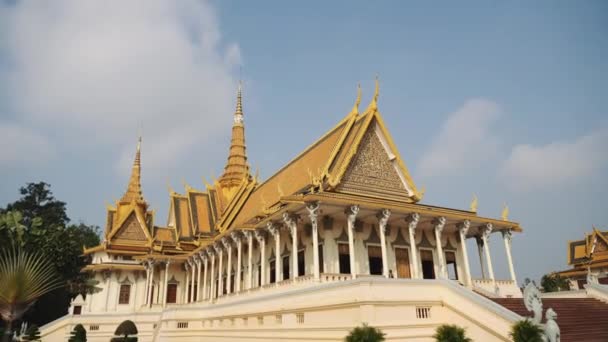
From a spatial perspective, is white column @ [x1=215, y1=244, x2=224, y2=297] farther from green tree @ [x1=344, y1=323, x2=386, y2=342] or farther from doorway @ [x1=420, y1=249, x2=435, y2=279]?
green tree @ [x1=344, y1=323, x2=386, y2=342]

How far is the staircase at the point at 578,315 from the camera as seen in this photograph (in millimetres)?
11352

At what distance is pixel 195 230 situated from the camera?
31078 millimetres

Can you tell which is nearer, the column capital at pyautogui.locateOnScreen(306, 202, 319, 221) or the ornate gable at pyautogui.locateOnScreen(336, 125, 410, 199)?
the column capital at pyautogui.locateOnScreen(306, 202, 319, 221)

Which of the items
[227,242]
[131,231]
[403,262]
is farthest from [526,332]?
[131,231]

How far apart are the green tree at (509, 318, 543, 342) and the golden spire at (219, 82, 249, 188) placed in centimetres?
2772

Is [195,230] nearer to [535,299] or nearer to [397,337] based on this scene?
[397,337]

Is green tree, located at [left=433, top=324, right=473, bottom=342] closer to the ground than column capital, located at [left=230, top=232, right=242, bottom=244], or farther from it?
closer to the ground

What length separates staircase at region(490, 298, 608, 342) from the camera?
11352 mm

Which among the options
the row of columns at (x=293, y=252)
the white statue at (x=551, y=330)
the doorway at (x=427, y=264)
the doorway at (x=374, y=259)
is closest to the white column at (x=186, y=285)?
the row of columns at (x=293, y=252)

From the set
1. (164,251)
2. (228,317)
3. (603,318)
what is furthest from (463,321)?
(164,251)

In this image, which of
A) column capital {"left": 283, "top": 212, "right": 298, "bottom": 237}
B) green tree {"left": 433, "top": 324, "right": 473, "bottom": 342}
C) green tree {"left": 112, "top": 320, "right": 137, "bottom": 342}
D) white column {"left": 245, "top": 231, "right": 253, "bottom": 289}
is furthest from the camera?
green tree {"left": 112, "top": 320, "right": 137, "bottom": 342}

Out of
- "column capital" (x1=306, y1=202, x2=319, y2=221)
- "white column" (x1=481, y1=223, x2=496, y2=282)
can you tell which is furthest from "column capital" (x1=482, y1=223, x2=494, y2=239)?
"column capital" (x1=306, y1=202, x2=319, y2=221)

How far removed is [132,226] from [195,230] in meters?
6.08

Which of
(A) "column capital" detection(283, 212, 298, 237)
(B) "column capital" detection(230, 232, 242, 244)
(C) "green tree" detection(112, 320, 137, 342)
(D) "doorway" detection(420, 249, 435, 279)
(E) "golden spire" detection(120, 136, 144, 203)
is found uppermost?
(E) "golden spire" detection(120, 136, 144, 203)
